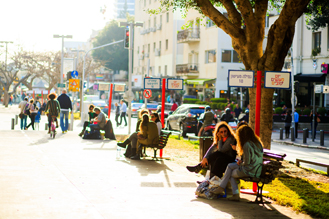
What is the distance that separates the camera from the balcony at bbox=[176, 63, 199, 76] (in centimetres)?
5312

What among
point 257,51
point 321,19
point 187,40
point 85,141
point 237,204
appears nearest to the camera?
point 237,204

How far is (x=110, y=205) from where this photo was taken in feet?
25.0

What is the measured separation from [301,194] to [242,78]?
268cm

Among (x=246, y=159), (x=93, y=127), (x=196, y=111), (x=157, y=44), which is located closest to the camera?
(x=246, y=159)

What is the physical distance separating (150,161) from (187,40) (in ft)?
135

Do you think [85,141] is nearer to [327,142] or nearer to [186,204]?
[186,204]

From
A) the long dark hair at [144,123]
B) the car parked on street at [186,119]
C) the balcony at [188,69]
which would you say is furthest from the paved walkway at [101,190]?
the balcony at [188,69]

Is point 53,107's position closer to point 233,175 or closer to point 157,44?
point 233,175

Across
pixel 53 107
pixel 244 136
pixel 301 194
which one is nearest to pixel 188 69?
pixel 53 107

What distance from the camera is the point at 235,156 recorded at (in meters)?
9.20

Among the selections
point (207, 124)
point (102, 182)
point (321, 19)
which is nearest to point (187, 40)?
point (321, 19)

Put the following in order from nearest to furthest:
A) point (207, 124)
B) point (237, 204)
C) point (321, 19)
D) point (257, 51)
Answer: point (237, 204), point (257, 51), point (207, 124), point (321, 19)

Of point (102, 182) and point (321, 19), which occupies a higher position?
point (321, 19)

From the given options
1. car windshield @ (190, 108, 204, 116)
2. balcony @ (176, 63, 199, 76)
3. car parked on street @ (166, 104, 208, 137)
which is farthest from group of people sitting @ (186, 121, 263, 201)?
balcony @ (176, 63, 199, 76)
